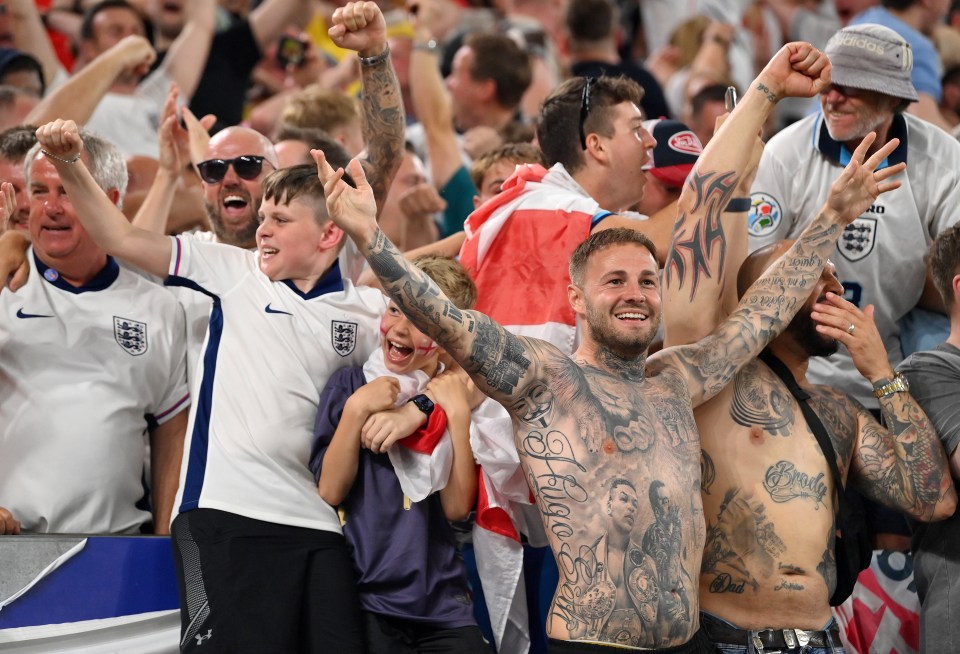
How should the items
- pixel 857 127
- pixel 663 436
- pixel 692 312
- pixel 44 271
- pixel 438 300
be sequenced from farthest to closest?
pixel 857 127 < pixel 44 271 < pixel 692 312 < pixel 663 436 < pixel 438 300

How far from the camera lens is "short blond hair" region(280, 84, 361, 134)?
6.88m

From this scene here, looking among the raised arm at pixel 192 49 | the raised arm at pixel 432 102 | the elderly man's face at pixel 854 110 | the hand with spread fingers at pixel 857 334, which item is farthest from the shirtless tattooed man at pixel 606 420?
the raised arm at pixel 192 49

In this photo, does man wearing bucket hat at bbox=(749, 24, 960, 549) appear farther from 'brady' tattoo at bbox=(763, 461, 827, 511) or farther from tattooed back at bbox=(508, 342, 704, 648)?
tattooed back at bbox=(508, 342, 704, 648)

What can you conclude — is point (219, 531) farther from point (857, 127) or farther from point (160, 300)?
A: point (857, 127)

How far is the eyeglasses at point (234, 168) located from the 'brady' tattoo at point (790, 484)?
2455mm

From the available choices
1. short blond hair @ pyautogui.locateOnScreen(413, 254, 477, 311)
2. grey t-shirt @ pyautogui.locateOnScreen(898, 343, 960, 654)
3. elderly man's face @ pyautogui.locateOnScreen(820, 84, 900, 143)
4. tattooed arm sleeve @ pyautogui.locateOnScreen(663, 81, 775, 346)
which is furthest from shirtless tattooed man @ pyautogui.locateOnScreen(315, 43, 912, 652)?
elderly man's face @ pyautogui.locateOnScreen(820, 84, 900, 143)

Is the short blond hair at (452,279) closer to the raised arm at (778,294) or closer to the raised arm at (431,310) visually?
the raised arm at (431,310)

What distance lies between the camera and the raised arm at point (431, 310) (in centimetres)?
384

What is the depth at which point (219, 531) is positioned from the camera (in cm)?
445

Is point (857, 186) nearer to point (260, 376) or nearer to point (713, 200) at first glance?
point (713, 200)

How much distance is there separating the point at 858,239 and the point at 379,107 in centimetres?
219

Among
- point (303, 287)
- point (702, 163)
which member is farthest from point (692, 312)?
point (303, 287)

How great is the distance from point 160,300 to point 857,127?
10.1 ft

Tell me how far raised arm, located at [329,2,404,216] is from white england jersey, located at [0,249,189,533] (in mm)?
1042
